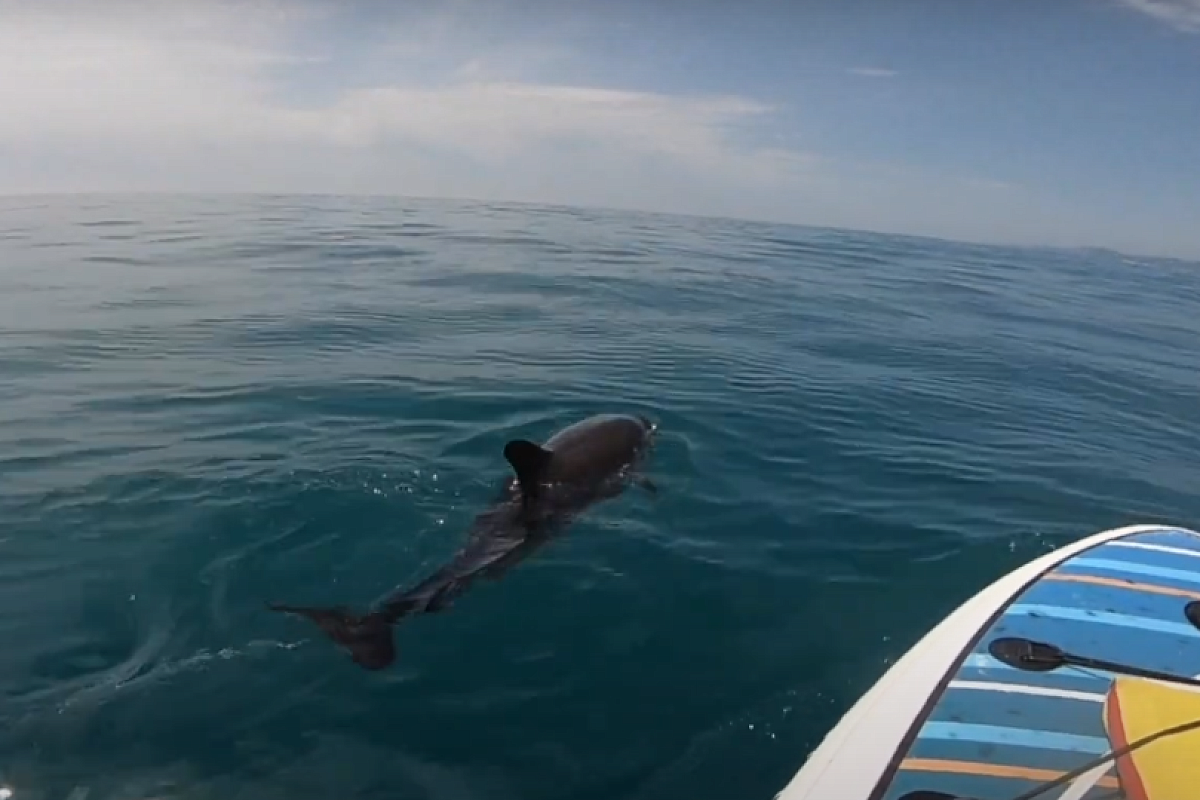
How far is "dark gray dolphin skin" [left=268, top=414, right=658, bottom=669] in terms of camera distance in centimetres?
675

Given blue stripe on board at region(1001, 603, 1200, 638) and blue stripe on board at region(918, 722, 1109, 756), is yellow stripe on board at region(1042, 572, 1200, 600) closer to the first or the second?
blue stripe on board at region(1001, 603, 1200, 638)

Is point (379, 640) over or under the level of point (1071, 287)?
under

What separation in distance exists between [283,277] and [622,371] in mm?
13801

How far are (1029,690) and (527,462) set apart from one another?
4.63 metres

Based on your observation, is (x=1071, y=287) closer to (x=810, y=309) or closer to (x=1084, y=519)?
(x=810, y=309)

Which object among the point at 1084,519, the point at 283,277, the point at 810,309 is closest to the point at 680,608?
the point at 1084,519

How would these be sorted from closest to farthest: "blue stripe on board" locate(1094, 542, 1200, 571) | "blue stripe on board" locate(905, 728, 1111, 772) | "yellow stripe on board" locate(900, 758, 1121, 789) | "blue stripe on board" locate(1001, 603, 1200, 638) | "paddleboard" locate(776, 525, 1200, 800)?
1. "paddleboard" locate(776, 525, 1200, 800)
2. "yellow stripe on board" locate(900, 758, 1121, 789)
3. "blue stripe on board" locate(905, 728, 1111, 772)
4. "blue stripe on board" locate(1001, 603, 1200, 638)
5. "blue stripe on board" locate(1094, 542, 1200, 571)

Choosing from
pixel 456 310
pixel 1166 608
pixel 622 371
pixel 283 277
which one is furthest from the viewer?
pixel 283 277

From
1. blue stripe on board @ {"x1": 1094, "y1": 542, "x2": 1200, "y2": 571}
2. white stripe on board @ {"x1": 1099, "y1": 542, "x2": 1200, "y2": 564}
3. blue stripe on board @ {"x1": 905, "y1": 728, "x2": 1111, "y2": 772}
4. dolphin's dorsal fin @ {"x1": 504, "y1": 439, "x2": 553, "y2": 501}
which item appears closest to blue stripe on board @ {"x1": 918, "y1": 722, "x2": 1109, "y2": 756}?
blue stripe on board @ {"x1": 905, "y1": 728, "x2": 1111, "y2": 772}

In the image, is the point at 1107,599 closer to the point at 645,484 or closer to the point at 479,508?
the point at 645,484

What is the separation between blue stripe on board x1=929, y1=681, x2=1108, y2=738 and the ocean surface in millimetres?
1208

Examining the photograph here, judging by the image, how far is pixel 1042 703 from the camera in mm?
5359

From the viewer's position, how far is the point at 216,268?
27.4 metres

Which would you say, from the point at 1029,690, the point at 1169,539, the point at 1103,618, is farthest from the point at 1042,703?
the point at 1169,539
